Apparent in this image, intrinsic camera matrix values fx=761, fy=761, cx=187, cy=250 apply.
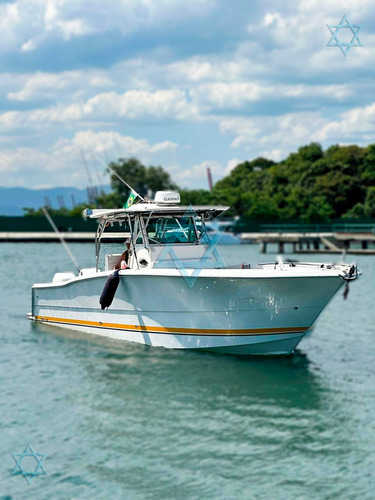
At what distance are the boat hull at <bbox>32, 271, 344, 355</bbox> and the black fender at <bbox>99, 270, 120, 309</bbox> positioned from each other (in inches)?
6.4

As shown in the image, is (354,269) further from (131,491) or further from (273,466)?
(131,491)

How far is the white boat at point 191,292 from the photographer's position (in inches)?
603

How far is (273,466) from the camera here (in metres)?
10.0

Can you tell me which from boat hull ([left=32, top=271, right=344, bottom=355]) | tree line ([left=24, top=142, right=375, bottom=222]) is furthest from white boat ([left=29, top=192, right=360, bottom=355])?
tree line ([left=24, top=142, right=375, bottom=222])

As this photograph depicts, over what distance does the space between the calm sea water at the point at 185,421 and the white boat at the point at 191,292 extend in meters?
0.42

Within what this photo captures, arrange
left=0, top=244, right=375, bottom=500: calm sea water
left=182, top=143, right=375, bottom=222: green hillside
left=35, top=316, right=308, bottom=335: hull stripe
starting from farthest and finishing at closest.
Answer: left=182, top=143, right=375, bottom=222: green hillside < left=35, top=316, right=308, bottom=335: hull stripe < left=0, top=244, right=375, bottom=500: calm sea water

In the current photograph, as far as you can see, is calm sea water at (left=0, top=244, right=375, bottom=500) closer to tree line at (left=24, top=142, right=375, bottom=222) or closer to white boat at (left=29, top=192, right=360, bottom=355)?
white boat at (left=29, top=192, right=360, bottom=355)

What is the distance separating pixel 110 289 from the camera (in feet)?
55.0

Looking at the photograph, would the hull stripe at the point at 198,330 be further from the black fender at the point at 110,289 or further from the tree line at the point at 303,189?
the tree line at the point at 303,189

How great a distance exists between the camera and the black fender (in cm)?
1667

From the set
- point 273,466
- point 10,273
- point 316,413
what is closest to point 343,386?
point 316,413

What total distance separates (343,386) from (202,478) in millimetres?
5227

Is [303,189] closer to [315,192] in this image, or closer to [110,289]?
[315,192]

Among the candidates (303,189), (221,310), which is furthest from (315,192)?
(221,310)
